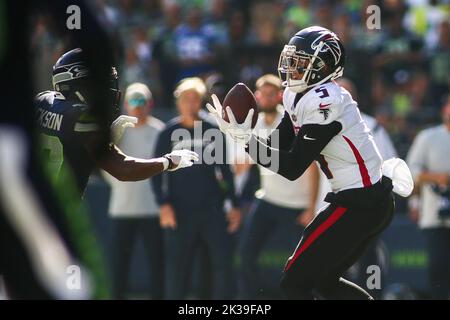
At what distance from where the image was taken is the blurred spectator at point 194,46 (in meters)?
10.4

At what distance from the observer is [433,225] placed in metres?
8.01

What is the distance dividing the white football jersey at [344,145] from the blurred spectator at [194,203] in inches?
87.0

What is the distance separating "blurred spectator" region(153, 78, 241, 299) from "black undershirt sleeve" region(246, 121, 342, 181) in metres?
2.29

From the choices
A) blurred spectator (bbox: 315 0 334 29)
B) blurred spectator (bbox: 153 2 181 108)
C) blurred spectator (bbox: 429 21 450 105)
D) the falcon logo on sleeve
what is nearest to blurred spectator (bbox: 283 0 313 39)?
blurred spectator (bbox: 315 0 334 29)

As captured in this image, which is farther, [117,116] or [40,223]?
[117,116]

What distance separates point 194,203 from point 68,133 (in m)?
2.51

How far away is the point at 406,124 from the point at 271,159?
14.1ft

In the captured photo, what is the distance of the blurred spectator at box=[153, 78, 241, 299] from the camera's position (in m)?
7.84

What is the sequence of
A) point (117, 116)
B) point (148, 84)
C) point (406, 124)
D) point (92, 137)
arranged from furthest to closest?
point (148, 84) → point (406, 124) → point (117, 116) → point (92, 137)

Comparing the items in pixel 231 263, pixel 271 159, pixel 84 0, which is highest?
pixel 84 0

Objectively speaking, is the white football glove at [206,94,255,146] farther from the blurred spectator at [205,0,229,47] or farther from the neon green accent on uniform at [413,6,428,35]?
the neon green accent on uniform at [413,6,428,35]

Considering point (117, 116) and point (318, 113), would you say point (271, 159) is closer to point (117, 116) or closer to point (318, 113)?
point (318, 113)

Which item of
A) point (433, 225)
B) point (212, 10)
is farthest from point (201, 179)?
point (212, 10)

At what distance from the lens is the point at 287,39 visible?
408 inches
